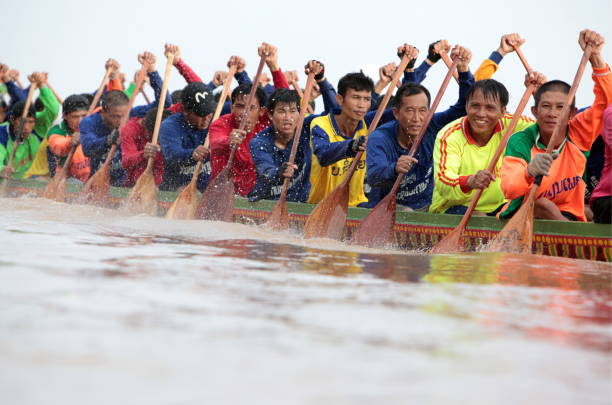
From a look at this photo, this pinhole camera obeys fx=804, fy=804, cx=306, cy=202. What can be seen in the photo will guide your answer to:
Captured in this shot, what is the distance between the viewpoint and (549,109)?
4684 mm

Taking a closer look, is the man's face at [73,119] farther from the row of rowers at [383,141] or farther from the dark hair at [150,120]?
the dark hair at [150,120]

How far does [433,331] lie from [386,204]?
3.31 m

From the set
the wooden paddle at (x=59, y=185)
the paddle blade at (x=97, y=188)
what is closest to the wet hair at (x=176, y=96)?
the wooden paddle at (x=59, y=185)

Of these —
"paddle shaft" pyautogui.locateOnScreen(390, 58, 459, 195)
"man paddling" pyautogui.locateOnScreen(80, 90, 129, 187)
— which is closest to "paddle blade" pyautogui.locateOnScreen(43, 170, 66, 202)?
"man paddling" pyautogui.locateOnScreen(80, 90, 129, 187)

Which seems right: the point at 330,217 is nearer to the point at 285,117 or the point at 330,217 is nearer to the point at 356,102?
the point at 356,102

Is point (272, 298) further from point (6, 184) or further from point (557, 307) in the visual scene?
point (6, 184)

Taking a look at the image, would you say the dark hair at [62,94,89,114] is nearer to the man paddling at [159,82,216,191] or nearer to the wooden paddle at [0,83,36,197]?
the wooden paddle at [0,83,36,197]

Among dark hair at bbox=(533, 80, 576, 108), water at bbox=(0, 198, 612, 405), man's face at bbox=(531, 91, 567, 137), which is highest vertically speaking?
dark hair at bbox=(533, 80, 576, 108)

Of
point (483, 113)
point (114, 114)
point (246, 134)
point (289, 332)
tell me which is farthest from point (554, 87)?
point (114, 114)

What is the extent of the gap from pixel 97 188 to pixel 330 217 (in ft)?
12.0

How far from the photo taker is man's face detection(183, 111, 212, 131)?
303 inches

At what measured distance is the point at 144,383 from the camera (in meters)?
1.42

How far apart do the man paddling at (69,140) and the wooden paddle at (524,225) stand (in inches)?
251

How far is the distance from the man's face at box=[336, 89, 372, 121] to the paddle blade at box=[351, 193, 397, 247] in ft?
3.54
